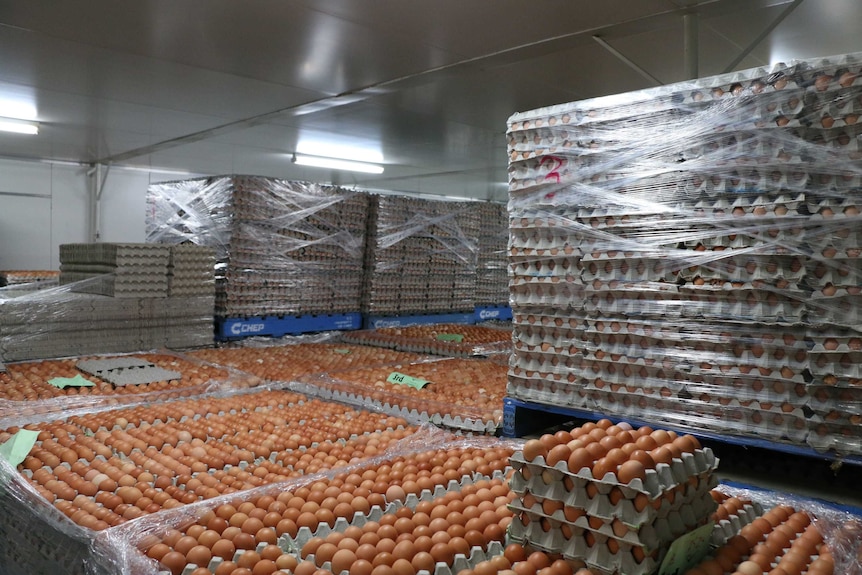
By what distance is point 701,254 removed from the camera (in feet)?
13.1

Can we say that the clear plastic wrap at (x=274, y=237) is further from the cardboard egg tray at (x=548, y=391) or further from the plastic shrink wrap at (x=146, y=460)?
the cardboard egg tray at (x=548, y=391)

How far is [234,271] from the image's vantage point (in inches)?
362

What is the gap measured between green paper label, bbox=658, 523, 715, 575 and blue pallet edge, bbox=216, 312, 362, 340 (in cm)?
775

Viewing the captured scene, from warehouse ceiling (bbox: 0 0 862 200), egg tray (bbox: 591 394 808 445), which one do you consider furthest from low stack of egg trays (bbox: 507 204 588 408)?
warehouse ceiling (bbox: 0 0 862 200)

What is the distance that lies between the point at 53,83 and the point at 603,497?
1020 centimetres

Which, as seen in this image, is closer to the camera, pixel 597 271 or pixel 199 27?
pixel 597 271

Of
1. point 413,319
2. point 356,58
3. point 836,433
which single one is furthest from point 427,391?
point 413,319

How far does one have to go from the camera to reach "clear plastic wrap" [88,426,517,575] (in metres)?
2.81

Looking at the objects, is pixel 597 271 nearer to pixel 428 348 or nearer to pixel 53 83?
pixel 428 348

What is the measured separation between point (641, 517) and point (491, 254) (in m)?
10.4

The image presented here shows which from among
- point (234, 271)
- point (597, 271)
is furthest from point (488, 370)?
point (234, 271)

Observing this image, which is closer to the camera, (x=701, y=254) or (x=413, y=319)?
(x=701, y=254)

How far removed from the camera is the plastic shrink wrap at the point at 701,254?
3.61 m

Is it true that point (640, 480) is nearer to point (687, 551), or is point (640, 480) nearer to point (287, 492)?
point (687, 551)
